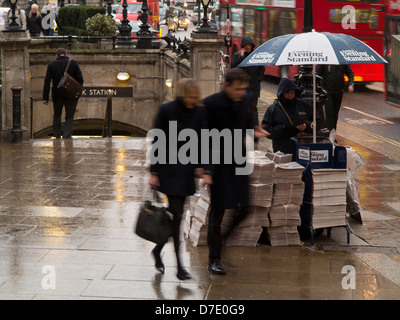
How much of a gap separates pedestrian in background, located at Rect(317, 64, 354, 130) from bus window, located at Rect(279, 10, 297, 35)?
10504mm

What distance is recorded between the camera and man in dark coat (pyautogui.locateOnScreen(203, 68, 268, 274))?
6.79m

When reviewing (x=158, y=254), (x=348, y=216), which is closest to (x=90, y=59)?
(x=348, y=216)

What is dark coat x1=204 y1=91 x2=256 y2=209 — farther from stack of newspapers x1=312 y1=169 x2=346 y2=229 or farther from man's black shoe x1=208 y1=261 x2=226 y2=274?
stack of newspapers x1=312 y1=169 x2=346 y2=229

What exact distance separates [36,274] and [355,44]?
164 inches

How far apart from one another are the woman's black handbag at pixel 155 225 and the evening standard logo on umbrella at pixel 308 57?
2381mm

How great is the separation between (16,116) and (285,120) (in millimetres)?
7097

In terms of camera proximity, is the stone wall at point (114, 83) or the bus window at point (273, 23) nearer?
the stone wall at point (114, 83)

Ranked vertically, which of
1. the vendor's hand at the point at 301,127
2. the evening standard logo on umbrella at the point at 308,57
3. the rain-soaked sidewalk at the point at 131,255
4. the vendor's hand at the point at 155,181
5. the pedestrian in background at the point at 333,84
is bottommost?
the rain-soaked sidewalk at the point at 131,255

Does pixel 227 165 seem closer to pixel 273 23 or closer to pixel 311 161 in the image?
pixel 311 161

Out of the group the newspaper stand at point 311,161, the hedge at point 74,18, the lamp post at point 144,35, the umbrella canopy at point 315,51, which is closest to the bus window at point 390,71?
the lamp post at point 144,35

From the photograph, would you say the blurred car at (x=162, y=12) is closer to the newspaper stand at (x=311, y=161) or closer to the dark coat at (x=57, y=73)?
the dark coat at (x=57, y=73)

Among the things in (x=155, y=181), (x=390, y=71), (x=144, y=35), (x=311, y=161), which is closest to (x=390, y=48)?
(x=390, y=71)

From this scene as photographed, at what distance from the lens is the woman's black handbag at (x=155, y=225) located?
264 inches

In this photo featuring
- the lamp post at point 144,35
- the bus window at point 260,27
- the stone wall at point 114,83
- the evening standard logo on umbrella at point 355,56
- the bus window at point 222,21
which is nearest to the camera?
the evening standard logo on umbrella at point 355,56
